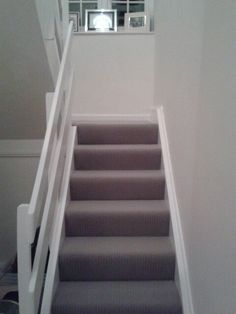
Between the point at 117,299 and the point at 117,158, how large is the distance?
1.18 metres

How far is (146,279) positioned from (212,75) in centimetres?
137

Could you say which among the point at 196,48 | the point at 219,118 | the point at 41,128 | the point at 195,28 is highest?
the point at 195,28

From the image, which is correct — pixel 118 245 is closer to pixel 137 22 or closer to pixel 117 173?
pixel 117 173

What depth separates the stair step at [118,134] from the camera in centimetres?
286

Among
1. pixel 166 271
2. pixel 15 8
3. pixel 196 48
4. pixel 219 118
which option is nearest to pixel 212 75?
pixel 219 118

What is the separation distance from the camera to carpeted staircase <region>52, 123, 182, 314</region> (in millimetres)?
1834

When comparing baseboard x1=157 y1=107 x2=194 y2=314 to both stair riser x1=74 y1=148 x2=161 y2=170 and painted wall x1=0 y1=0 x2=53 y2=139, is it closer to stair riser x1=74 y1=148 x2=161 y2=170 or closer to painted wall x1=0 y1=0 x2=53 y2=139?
stair riser x1=74 y1=148 x2=161 y2=170

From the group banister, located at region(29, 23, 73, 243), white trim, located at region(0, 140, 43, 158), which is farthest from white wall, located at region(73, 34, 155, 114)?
banister, located at region(29, 23, 73, 243)

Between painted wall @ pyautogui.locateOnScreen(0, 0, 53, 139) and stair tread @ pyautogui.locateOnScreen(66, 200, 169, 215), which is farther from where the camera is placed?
stair tread @ pyautogui.locateOnScreen(66, 200, 169, 215)

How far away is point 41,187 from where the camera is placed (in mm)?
1518

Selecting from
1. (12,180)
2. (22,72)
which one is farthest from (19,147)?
(22,72)

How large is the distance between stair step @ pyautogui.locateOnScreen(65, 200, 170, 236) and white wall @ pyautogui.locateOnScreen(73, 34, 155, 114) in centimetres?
173

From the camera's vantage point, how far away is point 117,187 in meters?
2.43

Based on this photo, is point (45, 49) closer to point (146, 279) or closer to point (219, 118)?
point (219, 118)
